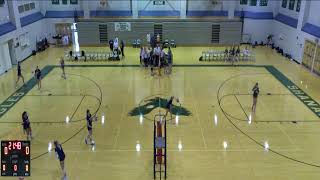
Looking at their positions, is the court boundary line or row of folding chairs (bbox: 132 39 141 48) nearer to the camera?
the court boundary line

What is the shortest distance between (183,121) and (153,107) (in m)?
2.60

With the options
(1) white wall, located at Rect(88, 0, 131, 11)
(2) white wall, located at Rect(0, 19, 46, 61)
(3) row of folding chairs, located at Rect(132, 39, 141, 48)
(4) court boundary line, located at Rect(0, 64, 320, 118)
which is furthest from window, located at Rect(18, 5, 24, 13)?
(3) row of folding chairs, located at Rect(132, 39, 141, 48)

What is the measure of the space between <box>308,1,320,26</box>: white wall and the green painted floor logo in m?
15.9

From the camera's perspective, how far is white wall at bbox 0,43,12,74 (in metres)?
27.1

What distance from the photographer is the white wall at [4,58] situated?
27.1 m

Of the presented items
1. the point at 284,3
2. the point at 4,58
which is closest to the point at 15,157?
the point at 4,58

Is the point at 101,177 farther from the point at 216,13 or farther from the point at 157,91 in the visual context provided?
the point at 216,13

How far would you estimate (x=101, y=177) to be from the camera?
13.4 meters

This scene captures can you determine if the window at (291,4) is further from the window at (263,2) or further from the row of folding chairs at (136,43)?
the row of folding chairs at (136,43)

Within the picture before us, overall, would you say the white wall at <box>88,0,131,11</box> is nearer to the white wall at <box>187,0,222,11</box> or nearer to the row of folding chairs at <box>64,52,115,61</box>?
the white wall at <box>187,0,222,11</box>

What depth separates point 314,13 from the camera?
28.3 meters

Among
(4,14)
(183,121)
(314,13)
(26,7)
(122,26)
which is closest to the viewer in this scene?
(183,121)

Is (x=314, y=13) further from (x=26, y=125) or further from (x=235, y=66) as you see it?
(x=26, y=125)

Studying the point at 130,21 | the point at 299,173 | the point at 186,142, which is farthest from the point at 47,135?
the point at 130,21
